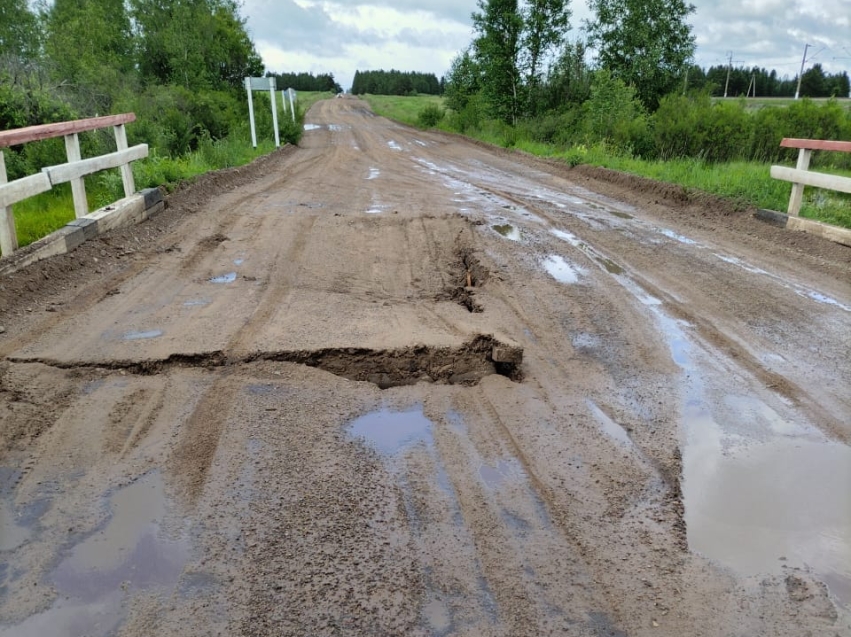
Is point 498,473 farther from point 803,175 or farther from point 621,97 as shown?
point 621,97

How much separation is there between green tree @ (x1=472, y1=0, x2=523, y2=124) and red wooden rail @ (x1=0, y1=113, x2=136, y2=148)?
22293 millimetres

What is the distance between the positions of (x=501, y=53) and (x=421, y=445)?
27.5 metres

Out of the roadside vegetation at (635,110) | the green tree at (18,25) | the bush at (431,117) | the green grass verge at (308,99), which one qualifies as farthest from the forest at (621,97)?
the green grass verge at (308,99)

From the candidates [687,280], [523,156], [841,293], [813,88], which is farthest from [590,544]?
[813,88]

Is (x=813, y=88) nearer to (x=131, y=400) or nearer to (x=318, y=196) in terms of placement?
(x=318, y=196)

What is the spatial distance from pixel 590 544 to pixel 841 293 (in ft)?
16.3

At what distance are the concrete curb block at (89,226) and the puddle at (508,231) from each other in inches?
191

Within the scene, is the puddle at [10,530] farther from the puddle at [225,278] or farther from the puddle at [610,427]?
the puddle at [225,278]

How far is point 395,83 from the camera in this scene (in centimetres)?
10969

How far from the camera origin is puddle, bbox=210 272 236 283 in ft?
19.7

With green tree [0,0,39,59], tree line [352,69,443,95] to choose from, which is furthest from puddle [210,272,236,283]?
tree line [352,69,443,95]

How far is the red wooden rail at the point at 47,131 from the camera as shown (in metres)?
5.79

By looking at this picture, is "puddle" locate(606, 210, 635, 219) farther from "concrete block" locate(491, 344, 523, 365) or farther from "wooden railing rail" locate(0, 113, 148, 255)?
"wooden railing rail" locate(0, 113, 148, 255)

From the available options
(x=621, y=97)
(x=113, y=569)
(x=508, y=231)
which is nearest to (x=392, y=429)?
(x=113, y=569)
